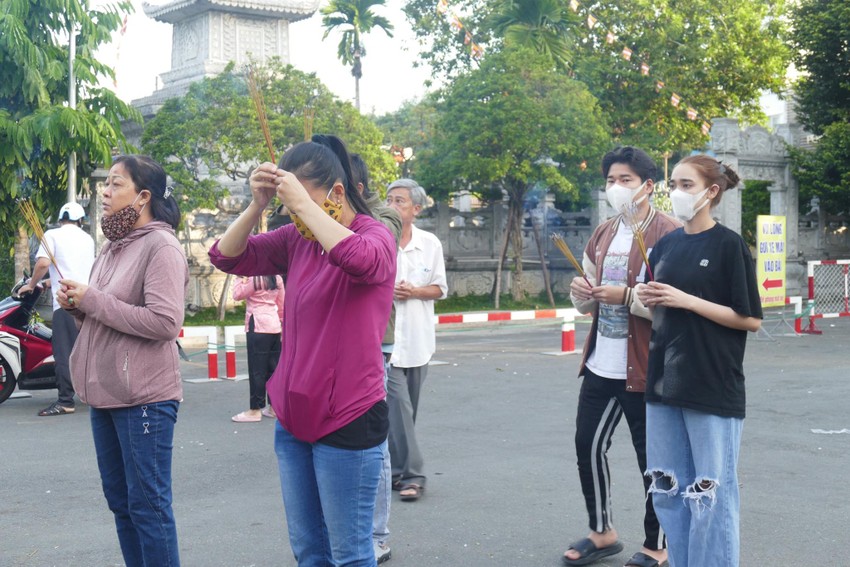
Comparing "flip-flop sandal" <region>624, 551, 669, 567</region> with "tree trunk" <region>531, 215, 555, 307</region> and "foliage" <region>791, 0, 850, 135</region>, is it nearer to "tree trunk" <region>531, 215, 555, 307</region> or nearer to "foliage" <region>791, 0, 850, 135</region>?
"tree trunk" <region>531, 215, 555, 307</region>

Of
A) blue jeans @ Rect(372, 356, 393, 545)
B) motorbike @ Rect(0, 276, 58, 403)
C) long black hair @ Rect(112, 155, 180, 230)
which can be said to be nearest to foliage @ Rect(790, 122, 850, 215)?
motorbike @ Rect(0, 276, 58, 403)

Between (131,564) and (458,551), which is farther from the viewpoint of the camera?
(458,551)

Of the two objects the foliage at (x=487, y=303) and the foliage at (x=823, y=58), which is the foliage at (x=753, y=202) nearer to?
the foliage at (x=823, y=58)

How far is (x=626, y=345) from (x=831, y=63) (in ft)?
73.7

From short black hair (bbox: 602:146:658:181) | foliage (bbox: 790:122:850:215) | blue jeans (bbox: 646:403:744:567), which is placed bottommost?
blue jeans (bbox: 646:403:744:567)

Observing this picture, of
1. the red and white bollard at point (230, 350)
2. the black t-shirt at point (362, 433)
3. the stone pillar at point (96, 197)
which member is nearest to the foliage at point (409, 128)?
the stone pillar at point (96, 197)

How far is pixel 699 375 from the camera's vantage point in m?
3.89

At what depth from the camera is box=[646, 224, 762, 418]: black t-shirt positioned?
12.8 ft

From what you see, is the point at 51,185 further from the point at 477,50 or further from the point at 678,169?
the point at 678,169

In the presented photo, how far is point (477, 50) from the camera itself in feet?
82.0

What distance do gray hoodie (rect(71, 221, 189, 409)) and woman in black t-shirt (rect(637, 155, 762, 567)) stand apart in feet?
6.07

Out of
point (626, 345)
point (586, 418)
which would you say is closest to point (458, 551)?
point (586, 418)

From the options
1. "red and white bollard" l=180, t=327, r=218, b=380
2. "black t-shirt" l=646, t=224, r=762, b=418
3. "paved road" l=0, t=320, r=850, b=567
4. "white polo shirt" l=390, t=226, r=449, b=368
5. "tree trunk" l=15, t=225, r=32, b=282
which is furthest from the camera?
"tree trunk" l=15, t=225, r=32, b=282

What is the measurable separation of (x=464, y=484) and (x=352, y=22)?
33.3 metres
